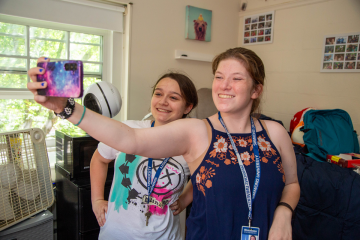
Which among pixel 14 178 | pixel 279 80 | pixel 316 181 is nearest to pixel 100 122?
pixel 14 178

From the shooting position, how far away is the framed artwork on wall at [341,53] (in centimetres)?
249

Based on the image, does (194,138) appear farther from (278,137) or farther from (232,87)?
(278,137)

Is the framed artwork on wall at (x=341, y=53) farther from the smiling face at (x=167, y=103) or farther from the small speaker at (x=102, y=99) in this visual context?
the small speaker at (x=102, y=99)

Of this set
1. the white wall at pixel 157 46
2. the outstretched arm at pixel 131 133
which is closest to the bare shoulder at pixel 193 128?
the outstretched arm at pixel 131 133

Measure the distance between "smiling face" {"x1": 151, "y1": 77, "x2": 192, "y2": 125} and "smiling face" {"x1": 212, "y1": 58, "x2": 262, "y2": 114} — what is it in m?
0.35

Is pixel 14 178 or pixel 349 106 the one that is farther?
pixel 349 106

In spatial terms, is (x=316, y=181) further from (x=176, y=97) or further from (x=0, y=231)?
(x=0, y=231)

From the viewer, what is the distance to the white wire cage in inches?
60.4

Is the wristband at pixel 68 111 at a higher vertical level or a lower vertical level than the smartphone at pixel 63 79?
lower

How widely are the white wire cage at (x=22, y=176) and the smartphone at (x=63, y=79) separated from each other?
3.82 ft

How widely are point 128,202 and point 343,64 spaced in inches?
97.5

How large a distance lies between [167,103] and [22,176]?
1059mm

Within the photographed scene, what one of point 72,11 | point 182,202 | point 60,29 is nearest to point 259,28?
point 72,11

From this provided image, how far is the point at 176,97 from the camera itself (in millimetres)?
1322
